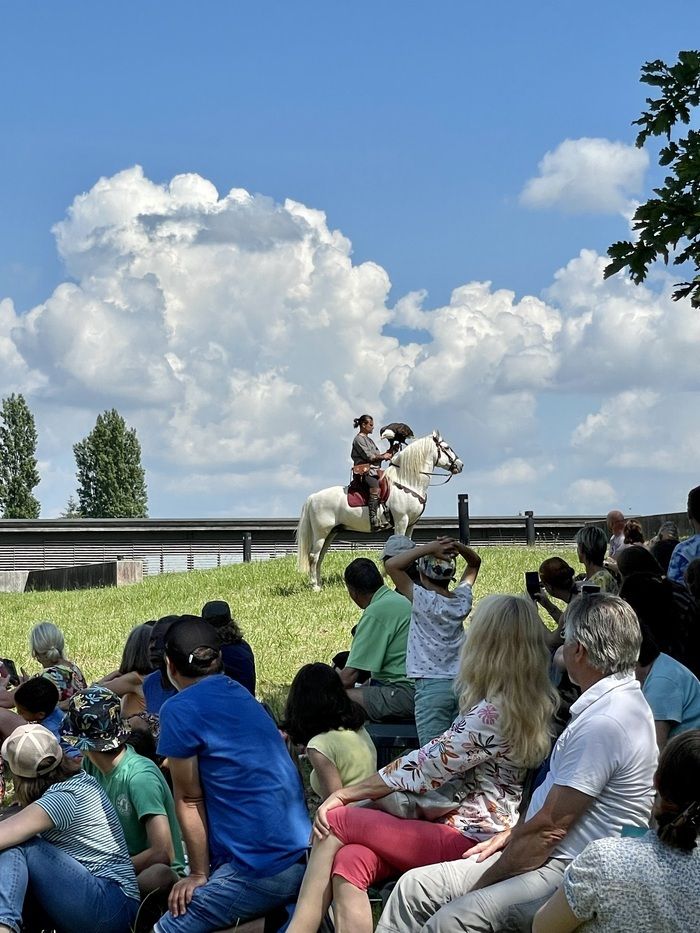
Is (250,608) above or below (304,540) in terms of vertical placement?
below

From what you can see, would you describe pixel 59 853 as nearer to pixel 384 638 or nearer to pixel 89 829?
pixel 89 829

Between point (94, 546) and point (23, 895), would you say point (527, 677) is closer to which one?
point (23, 895)

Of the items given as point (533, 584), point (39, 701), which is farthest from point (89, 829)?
point (533, 584)

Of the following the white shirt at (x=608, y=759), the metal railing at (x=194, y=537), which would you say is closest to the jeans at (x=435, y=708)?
the white shirt at (x=608, y=759)

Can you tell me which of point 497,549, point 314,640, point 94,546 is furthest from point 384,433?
point 94,546

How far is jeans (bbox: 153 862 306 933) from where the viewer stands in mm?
4363

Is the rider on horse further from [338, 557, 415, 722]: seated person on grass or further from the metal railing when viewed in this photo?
[338, 557, 415, 722]: seated person on grass

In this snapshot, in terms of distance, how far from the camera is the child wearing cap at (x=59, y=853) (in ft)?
14.7

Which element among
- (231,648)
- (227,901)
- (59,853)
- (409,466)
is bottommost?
(227,901)

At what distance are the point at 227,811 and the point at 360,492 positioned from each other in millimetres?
14170

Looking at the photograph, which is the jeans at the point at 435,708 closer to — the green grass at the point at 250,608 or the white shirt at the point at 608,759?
the white shirt at the point at 608,759

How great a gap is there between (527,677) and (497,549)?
740 inches

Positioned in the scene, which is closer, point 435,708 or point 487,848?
point 487,848

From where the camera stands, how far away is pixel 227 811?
4434 mm
